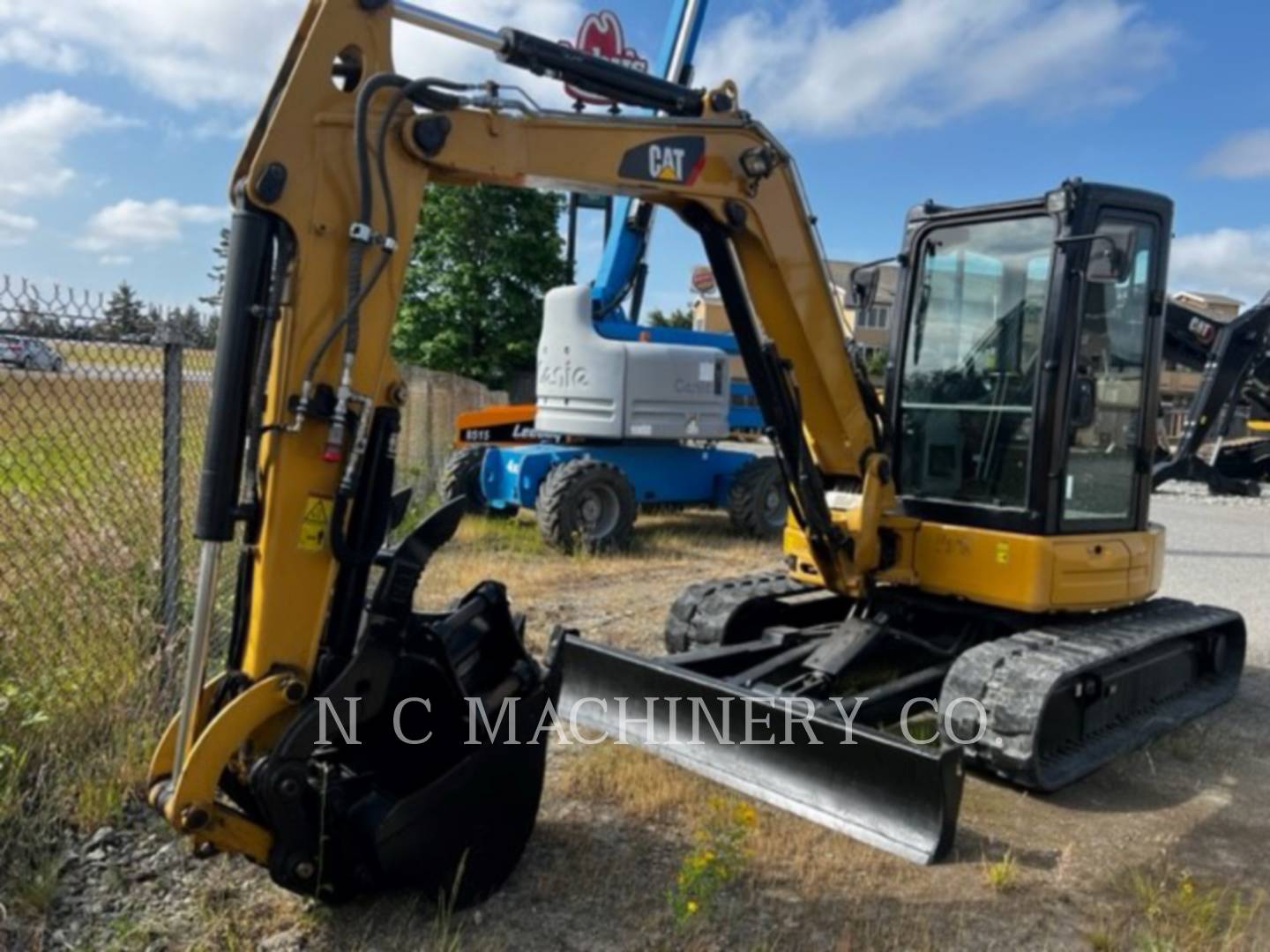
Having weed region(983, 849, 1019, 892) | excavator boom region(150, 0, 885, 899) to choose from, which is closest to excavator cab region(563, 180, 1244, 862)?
weed region(983, 849, 1019, 892)

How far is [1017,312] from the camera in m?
4.95

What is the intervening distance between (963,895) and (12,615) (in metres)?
3.67

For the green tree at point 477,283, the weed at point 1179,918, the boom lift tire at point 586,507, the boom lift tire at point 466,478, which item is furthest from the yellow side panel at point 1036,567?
the green tree at point 477,283

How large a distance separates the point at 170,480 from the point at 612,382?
18.1 feet

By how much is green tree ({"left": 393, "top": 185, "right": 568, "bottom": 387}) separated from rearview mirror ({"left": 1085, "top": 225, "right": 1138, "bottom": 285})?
2399 cm

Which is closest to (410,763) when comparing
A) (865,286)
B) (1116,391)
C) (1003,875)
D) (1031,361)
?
(1003,875)

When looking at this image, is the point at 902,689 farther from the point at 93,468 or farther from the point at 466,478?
the point at 466,478

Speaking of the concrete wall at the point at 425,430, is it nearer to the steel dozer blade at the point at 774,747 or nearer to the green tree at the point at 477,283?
the steel dozer blade at the point at 774,747

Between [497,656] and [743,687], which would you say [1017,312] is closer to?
[743,687]

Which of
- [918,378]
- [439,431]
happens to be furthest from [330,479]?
[439,431]

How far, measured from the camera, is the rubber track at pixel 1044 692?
4.18 metres

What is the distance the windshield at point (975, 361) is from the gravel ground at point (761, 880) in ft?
5.09

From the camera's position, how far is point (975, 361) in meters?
5.18

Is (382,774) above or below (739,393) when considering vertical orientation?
below
